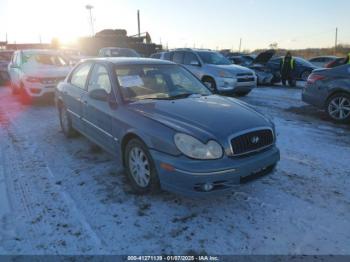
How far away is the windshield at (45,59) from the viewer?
35.8ft

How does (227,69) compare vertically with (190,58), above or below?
below

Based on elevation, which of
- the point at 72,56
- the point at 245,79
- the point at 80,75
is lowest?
the point at 245,79

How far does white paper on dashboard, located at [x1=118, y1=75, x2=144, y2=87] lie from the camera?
14.8 feet

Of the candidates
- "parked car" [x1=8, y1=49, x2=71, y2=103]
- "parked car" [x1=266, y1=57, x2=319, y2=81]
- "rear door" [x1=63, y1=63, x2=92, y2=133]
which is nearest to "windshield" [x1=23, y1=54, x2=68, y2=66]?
"parked car" [x1=8, y1=49, x2=71, y2=103]

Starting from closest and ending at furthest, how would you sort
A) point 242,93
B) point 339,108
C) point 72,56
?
1. point 339,108
2. point 242,93
3. point 72,56

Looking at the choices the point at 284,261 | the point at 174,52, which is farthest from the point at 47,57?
the point at 284,261

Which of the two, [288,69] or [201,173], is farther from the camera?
[288,69]

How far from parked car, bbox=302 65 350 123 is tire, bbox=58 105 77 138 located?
5.70 metres

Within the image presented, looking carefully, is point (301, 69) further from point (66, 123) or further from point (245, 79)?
point (66, 123)

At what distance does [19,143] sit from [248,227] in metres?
4.69

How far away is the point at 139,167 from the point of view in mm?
3947

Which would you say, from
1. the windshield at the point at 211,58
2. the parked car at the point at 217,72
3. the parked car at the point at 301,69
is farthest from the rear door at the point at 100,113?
the parked car at the point at 301,69

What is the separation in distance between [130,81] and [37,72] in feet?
21.4

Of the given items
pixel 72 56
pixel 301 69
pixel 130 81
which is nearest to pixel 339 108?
pixel 130 81
